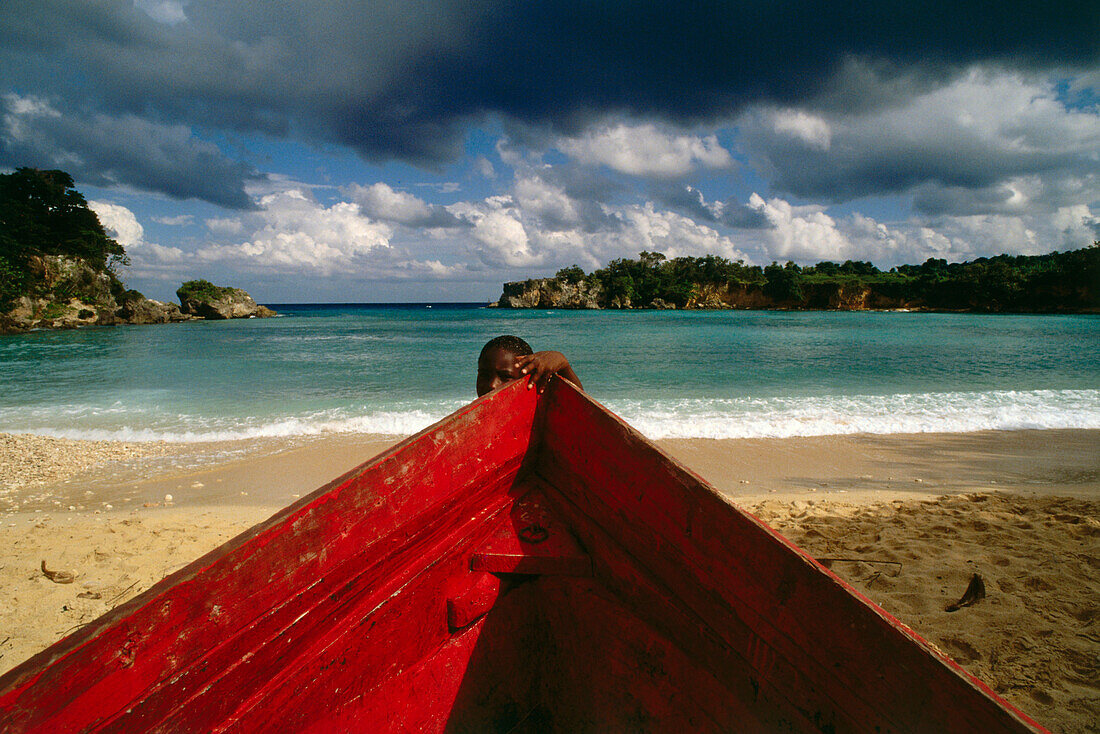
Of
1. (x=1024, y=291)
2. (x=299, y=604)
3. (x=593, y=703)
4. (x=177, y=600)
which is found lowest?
(x=593, y=703)

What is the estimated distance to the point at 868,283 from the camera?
65.2 meters

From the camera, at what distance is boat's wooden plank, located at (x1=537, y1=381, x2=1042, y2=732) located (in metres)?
1.09

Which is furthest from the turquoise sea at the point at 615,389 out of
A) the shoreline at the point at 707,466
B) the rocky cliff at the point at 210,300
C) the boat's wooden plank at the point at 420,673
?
the rocky cliff at the point at 210,300


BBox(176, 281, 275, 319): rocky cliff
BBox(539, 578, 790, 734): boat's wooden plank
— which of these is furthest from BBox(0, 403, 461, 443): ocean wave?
BBox(176, 281, 275, 319): rocky cliff

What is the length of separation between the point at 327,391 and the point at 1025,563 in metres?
12.6

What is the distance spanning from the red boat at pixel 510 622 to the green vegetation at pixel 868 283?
7363 centimetres

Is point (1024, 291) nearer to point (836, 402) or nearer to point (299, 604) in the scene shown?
point (836, 402)

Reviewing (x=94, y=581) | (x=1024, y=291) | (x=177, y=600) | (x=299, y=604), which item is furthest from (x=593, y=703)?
(x=1024, y=291)

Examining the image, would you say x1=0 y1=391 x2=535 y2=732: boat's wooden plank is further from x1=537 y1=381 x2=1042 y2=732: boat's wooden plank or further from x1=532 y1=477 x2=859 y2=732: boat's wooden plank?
x1=532 y1=477 x2=859 y2=732: boat's wooden plank

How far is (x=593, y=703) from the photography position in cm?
183

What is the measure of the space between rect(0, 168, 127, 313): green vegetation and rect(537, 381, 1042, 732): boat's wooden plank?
4767cm

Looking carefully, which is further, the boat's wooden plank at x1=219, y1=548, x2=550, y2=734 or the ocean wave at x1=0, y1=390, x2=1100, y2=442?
the ocean wave at x1=0, y1=390, x2=1100, y2=442

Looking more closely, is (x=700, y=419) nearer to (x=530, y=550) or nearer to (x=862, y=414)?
(x=862, y=414)

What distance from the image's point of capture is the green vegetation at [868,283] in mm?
51469
